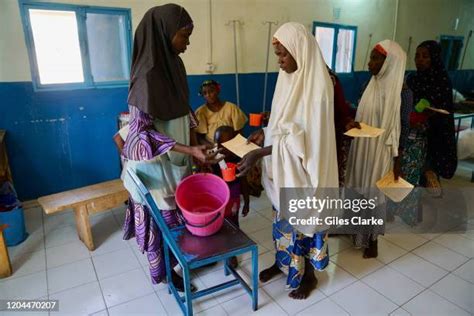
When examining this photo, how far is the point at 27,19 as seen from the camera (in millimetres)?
2797

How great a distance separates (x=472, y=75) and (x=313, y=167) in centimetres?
725

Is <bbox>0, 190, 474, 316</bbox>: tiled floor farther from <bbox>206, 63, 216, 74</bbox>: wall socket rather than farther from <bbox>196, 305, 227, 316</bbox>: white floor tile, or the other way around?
<bbox>206, 63, 216, 74</bbox>: wall socket

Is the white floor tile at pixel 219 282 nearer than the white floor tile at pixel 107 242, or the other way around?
the white floor tile at pixel 219 282

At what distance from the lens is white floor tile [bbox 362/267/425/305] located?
2.00 m

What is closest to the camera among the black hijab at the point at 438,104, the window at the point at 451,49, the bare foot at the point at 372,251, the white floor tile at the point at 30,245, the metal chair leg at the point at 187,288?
the metal chair leg at the point at 187,288

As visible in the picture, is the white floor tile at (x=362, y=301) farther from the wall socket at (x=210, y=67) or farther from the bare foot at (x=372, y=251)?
the wall socket at (x=210, y=67)

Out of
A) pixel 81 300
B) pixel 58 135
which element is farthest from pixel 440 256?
pixel 58 135

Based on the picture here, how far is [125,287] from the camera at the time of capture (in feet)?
6.85

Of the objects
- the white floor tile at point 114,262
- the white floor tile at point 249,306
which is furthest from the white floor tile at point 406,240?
the white floor tile at point 114,262

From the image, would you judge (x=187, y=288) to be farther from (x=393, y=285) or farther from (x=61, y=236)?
(x=61, y=236)

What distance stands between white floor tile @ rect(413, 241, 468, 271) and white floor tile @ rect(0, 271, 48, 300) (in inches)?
104

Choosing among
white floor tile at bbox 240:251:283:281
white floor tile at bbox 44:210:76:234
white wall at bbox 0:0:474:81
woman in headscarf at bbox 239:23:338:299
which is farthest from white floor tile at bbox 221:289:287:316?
white wall at bbox 0:0:474:81

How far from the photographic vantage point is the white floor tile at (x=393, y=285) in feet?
6.55

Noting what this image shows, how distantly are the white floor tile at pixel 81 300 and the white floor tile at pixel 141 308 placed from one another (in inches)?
4.1
